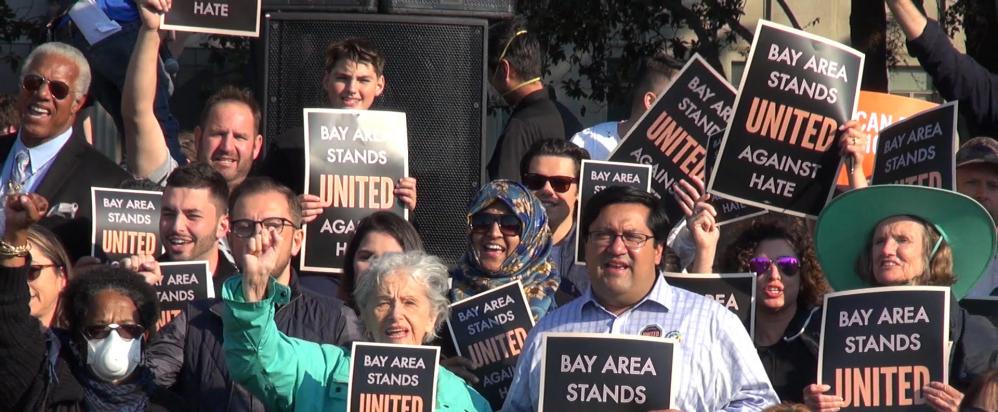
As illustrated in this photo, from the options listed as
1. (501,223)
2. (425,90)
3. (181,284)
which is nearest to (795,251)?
(501,223)

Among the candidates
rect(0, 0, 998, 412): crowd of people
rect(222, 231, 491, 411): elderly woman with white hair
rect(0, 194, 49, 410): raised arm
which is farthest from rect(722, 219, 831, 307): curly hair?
rect(0, 194, 49, 410): raised arm

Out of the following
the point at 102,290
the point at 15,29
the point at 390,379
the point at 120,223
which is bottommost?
the point at 390,379

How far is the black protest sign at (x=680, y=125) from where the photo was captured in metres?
8.94

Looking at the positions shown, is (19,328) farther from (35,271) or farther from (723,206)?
(723,206)

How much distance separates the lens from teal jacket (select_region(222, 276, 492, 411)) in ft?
21.5

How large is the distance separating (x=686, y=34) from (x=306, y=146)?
11137mm

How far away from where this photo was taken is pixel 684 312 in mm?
6840

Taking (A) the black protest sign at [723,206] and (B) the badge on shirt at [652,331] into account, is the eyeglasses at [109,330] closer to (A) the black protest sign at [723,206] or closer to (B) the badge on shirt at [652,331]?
(B) the badge on shirt at [652,331]

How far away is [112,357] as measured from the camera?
6.81 m

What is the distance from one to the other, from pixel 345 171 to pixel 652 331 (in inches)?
91.4

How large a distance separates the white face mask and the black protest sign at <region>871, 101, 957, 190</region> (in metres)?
3.14

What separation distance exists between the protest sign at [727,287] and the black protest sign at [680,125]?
4.29ft

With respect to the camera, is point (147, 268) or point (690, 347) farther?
point (147, 268)

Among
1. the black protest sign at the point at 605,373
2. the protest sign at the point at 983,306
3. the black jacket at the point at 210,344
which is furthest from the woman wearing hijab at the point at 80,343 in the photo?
the protest sign at the point at 983,306
